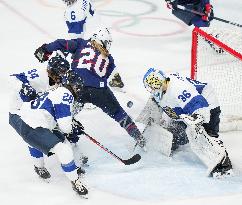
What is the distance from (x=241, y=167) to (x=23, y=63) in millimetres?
2949

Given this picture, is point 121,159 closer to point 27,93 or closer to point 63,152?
point 63,152

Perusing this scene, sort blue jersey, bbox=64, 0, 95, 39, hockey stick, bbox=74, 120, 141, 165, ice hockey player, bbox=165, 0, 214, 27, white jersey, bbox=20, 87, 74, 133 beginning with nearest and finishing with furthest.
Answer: white jersey, bbox=20, 87, 74, 133
hockey stick, bbox=74, 120, 141, 165
ice hockey player, bbox=165, 0, 214, 27
blue jersey, bbox=64, 0, 95, 39

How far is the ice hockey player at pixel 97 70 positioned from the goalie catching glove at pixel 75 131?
26 cm

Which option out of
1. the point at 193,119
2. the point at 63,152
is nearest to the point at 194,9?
the point at 193,119

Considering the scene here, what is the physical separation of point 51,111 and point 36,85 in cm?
44

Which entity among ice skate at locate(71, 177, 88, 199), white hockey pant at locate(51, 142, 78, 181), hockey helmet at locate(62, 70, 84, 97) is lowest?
ice skate at locate(71, 177, 88, 199)

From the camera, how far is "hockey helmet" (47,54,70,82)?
303 centimetres

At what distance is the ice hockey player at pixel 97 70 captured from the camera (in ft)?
11.3

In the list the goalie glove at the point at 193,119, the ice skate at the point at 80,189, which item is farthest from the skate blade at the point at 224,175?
the ice skate at the point at 80,189

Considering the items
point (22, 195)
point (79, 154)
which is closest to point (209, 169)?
point (79, 154)

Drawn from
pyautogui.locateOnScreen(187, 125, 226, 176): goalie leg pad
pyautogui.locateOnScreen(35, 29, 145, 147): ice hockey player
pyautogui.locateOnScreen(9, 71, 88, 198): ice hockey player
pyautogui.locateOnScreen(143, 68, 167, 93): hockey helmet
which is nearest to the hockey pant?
pyautogui.locateOnScreen(9, 71, 88, 198): ice hockey player

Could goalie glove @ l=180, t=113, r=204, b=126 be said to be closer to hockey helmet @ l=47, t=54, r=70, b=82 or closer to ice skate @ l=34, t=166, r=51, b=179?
hockey helmet @ l=47, t=54, r=70, b=82

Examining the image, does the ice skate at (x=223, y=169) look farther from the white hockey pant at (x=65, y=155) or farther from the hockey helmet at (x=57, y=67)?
the hockey helmet at (x=57, y=67)

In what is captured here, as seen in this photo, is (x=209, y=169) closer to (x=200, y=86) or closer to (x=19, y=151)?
(x=200, y=86)
